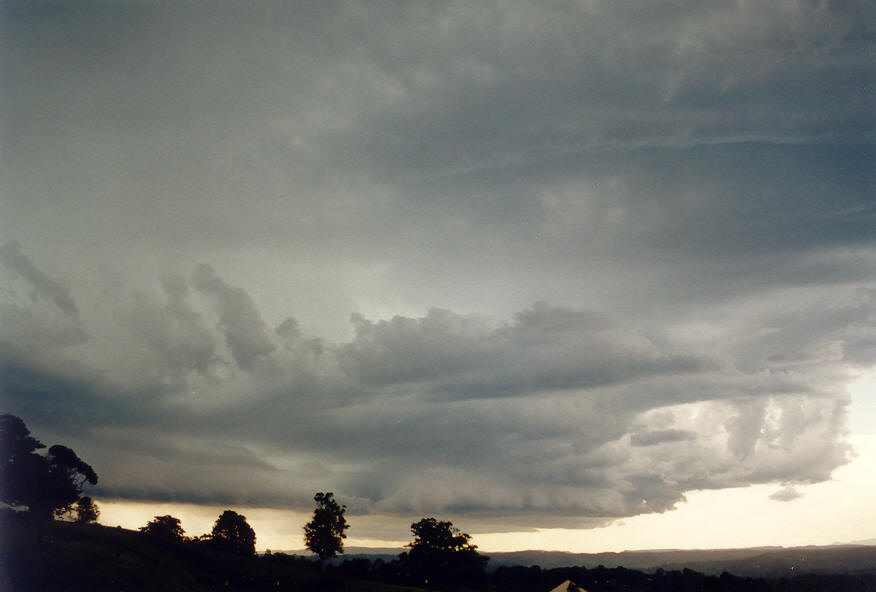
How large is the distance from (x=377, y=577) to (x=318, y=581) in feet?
113

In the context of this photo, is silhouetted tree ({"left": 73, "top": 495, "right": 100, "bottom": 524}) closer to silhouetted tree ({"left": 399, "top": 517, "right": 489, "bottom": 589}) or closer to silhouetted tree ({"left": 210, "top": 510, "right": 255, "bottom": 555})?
silhouetted tree ({"left": 210, "top": 510, "right": 255, "bottom": 555})

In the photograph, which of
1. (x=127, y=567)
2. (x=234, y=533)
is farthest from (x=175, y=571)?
(x=234, y=533)

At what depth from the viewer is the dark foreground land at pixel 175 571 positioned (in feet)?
275

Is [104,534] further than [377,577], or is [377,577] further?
[377,577]

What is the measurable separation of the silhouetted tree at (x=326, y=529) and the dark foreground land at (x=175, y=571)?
17.1 feet

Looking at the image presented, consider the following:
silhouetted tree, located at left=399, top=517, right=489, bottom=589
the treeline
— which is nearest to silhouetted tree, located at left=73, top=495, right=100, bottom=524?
the treeline

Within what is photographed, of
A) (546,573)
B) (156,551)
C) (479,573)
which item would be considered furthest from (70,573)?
(546,573)

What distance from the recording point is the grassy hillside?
82625 millimetres

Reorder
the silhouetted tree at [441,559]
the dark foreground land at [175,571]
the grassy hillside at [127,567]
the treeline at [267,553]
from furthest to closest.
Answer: the silhouetted tree at [441,559] < the treeline at [267,553] < the dark foreground land at [175,571] < the grassy hillside at [127,567]

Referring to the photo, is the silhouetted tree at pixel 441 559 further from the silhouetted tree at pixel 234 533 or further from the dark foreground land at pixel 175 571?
the silhouetted tree at pixel 234 533

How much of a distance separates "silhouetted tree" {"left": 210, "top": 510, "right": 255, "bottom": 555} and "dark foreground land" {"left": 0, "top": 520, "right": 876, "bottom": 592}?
6830 mm

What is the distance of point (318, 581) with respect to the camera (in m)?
111

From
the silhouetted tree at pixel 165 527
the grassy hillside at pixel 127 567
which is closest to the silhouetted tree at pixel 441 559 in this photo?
the grassy hillside at pixel 127 567

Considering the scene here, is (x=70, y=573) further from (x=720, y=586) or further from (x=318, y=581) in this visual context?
(x=720, y=586)
